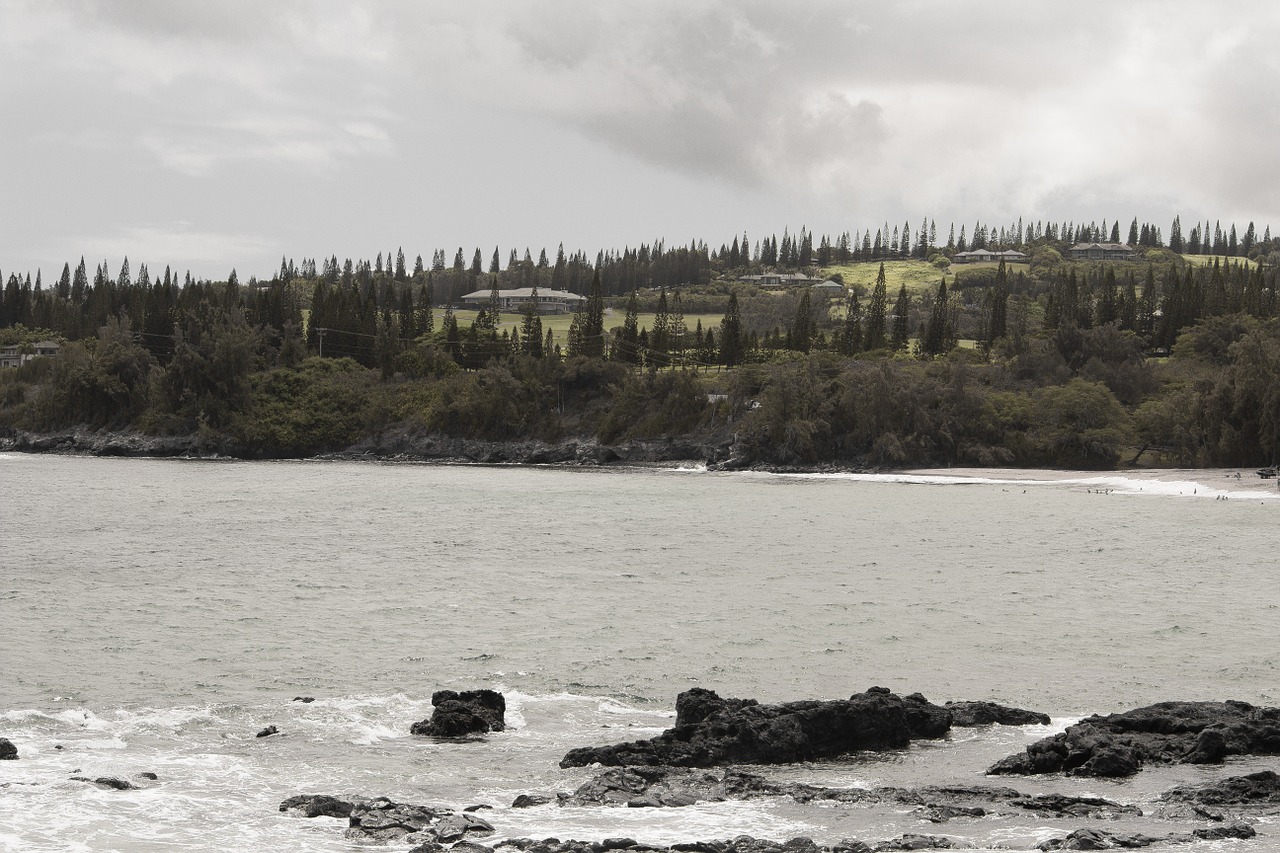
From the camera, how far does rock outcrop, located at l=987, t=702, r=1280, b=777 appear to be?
15031 mm

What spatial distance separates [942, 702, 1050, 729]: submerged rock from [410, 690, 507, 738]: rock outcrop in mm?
6538

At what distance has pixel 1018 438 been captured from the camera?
310 feet

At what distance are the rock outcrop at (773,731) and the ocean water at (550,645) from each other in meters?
0.40

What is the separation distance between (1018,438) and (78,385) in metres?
88.0

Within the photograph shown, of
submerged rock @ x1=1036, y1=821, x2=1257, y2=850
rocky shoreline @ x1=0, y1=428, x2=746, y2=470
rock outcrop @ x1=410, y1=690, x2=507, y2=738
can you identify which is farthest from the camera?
rocky shoreline @ x1=0, y1=428, x2=746, y2=470

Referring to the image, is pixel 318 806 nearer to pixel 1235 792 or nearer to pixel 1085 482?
pixel 1235 792

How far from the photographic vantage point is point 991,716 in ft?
58.3

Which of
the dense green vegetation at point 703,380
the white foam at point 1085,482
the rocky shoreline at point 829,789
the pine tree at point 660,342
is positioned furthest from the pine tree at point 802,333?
the rocky shoreline at point 829,789

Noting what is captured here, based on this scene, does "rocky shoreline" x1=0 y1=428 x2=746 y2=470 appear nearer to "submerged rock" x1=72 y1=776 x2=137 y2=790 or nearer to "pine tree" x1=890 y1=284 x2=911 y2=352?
"pine tree" x1=890 y1=284 x2=911 y2=352

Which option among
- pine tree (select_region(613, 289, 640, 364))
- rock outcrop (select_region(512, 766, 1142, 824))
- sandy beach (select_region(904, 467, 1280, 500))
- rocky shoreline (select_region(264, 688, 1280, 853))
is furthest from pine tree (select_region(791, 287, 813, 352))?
rock outcrop (select_region(512, 766, 1142, 824))

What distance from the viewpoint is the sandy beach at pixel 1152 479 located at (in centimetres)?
6638

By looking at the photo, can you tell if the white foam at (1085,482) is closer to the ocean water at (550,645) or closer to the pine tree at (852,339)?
the ocean water at (550,645)

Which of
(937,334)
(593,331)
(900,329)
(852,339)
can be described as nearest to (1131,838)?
(852,339)

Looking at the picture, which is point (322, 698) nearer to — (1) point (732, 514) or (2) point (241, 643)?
(2) point (241, 643)
